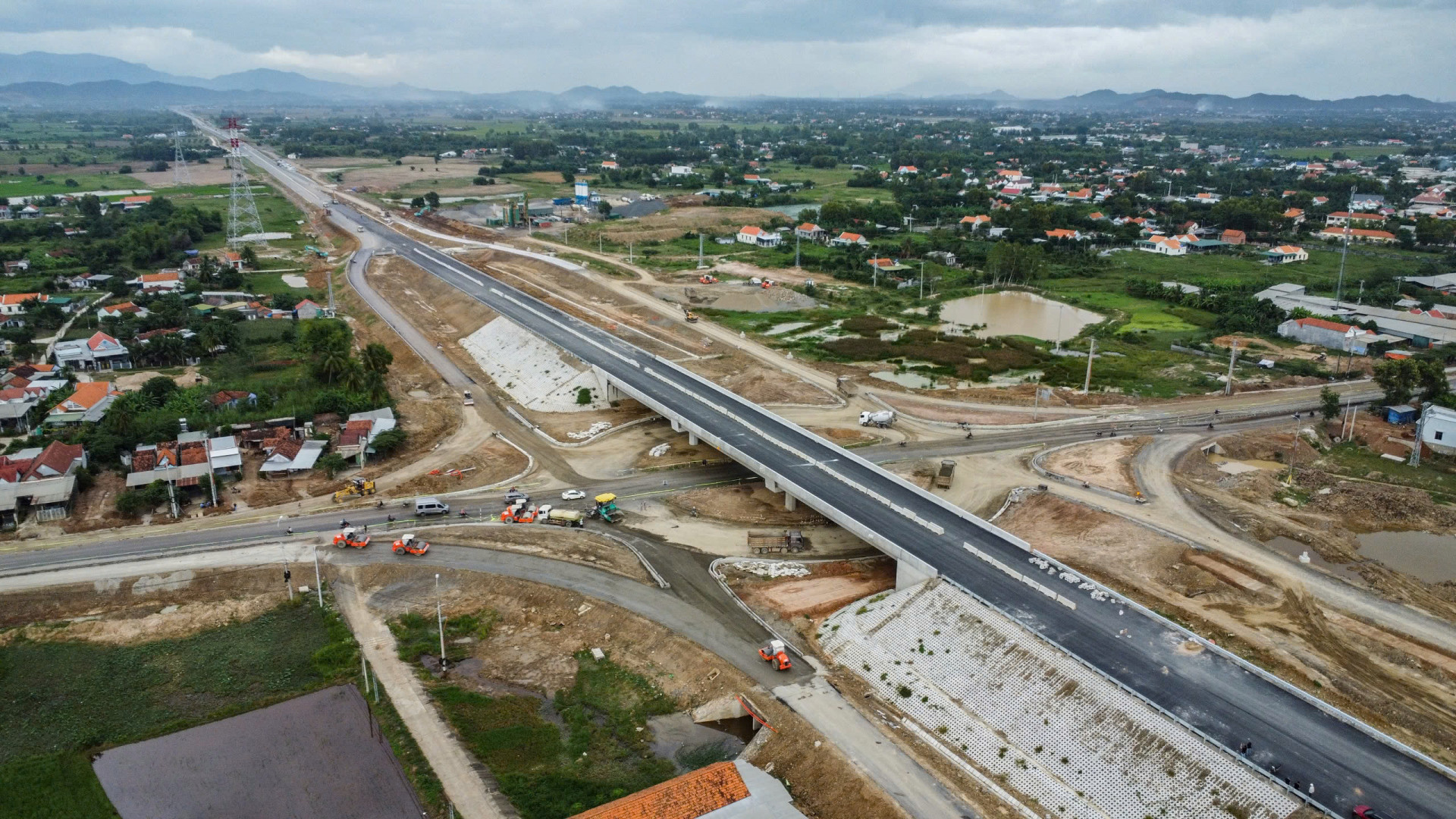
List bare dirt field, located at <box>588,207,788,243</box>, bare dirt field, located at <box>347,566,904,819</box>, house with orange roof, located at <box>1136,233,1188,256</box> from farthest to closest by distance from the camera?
1. bare dirt field, located at <box>588,207,788,243</box>
2. house with orange roof, located at <box>1136,233,1188,256</box>
3. bare dirt field, located at <box>347,566,904,819</box>

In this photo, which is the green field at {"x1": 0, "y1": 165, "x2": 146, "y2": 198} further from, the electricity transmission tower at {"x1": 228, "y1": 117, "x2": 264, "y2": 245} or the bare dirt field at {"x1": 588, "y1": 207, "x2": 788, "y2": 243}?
the bare dirt field at {"x1": 588, "y1": 207, "x2": 788, "y2": 243}

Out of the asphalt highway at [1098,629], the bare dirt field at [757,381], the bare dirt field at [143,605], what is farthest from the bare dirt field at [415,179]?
the bare dirt field at [143,605]

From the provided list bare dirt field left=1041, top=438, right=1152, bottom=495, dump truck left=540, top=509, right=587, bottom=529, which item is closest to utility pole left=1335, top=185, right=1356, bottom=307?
bare dirt field left=1041, top=438, right=1152, bottom=495

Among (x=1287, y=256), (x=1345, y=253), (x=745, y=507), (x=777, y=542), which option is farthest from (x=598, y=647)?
(x=1287, y=256)

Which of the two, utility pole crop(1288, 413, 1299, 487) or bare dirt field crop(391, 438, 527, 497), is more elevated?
utility pole crop(1288, 413, 1299, 487)

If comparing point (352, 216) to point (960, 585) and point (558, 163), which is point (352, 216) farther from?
point (960, 585)

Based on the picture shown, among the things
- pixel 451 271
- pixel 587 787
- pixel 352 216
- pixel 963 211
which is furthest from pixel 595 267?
pixel 587 787
